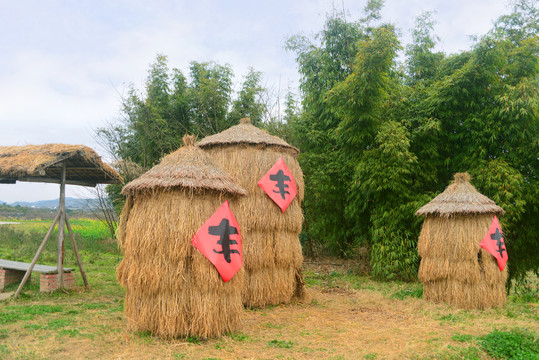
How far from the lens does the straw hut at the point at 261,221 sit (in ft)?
24.1

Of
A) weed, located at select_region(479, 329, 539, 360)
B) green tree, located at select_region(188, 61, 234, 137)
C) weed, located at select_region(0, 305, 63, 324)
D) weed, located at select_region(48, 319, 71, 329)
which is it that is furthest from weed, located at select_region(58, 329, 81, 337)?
green tree, located at select_region(188, 61, 234, 137)

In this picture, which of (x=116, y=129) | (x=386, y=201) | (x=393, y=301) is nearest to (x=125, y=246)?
(x=393, y=301)

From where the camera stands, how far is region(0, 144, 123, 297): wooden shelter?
7.58 m

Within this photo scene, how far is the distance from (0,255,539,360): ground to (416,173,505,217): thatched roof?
180 cm

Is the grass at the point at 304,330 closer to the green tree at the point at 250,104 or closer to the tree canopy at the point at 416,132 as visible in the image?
the tree canopy at the point at 416,132

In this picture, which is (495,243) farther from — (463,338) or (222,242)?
(222,242)

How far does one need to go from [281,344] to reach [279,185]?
10.4 ft

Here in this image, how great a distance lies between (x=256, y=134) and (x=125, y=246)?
3529 millimetres

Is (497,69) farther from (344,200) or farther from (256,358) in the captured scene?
(256,358)

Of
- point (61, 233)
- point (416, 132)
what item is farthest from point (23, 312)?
point (416, 132)

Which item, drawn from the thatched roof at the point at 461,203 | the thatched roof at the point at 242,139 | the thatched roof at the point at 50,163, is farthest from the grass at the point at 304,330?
the thatched roof at the point at 242,139

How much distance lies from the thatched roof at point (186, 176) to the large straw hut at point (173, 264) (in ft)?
0.04

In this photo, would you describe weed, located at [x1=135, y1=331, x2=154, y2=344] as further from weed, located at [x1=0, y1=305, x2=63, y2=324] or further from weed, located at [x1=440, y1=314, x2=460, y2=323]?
weed, located at [x1=440, y1=314, x2=460, y2=323]

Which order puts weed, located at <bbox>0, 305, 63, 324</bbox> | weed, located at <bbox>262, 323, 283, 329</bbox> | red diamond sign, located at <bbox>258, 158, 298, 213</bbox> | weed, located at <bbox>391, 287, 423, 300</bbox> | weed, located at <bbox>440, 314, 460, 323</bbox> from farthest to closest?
weed, located at <bbox>391, 287, 423, 300</bbox>
red diamond sign, located at <bbox>258, 158, 298, 213</bbox>
weed, located at <bbox>440, 314, 460, 323</bbox>
weed, located at <bbox>262, 323, 283, 329</bbox>
weed, located at <bbox>0, 305, 63, 324</bbox>
